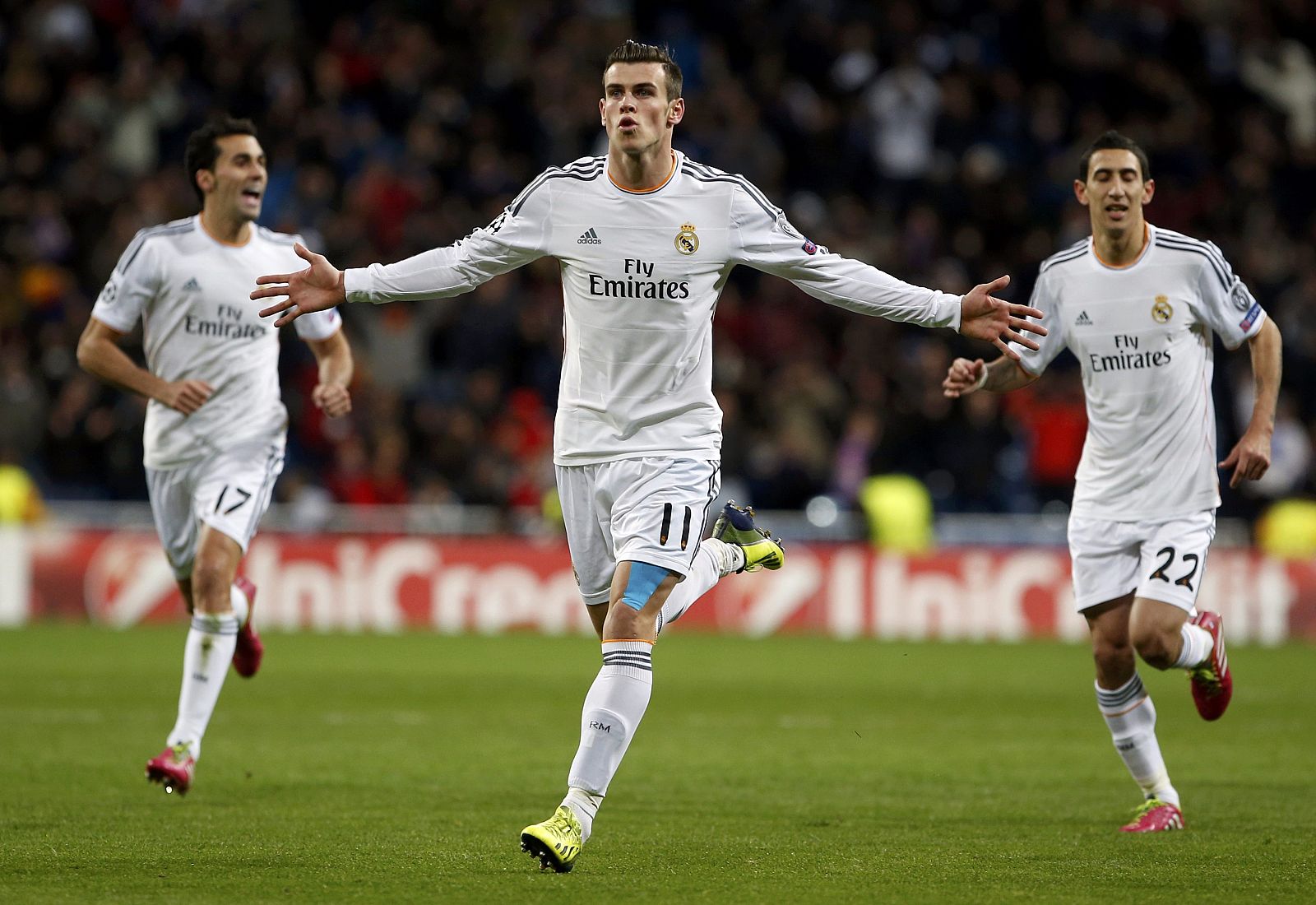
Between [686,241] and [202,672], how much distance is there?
329cm

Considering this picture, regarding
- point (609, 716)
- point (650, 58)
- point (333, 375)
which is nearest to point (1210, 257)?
point (650, 58)

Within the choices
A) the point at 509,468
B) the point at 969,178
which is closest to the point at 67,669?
the point at 509,468

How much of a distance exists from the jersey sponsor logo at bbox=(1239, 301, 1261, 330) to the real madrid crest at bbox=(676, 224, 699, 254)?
270cm

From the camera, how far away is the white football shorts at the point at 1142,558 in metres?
7.82

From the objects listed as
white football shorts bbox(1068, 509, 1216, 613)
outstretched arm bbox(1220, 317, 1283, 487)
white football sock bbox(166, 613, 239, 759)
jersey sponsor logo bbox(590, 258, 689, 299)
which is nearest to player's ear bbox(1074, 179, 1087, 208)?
outstretched arm bbox(1220, 317, 1283, 487)

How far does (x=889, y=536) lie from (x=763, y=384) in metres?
2.67

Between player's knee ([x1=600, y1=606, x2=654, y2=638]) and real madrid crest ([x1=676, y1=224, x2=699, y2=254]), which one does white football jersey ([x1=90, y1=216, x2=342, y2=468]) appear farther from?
player's knee ([x1=600, y1=606, x2=654, y2=638])

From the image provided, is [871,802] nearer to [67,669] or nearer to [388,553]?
[67,669]

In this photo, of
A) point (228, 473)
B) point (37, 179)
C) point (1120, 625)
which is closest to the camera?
point (1120, 625)

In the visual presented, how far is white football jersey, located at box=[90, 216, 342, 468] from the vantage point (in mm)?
8930

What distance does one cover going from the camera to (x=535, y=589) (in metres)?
18.2

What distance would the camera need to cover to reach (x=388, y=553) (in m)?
18.1

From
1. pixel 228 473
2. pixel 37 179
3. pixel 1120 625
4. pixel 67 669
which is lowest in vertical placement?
pixel 67 669

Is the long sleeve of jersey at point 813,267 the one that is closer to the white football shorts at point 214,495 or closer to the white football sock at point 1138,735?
the white football sock at point 1138,735
